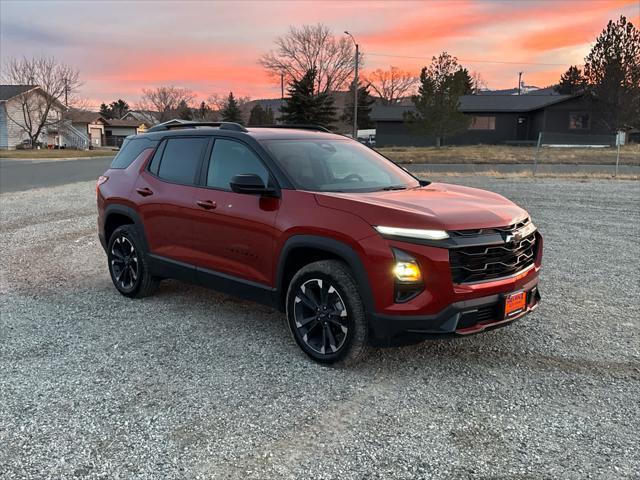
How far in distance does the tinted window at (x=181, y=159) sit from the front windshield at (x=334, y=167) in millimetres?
833

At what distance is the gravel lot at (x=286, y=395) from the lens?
294 centimetres

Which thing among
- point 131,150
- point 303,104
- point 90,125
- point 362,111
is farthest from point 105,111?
point 131,150

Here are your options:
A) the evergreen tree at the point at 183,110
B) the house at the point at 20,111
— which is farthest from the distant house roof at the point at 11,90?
the evergreen tree at the point at 183,110

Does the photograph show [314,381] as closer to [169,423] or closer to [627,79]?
[169,423]

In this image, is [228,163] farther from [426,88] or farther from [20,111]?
[20,111]

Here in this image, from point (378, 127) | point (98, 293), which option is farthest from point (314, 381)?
point (378, 127)

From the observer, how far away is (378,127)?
5044 cm

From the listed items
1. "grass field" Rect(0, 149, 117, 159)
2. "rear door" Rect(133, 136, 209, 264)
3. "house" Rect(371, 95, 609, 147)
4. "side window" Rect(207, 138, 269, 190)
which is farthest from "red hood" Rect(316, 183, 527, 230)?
"grass field" Rect(0, 149, 117, 159)

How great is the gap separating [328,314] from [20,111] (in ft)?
209

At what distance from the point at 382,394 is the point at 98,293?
375cm

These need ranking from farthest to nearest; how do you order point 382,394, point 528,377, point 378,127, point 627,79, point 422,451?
point 378,127, point 627,79, point 528,377, point 382,394, point 422,451

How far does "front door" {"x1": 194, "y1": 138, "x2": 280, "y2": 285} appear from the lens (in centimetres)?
438

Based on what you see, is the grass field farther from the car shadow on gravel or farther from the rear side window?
the car shadow on gravel

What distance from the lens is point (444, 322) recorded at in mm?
3607
